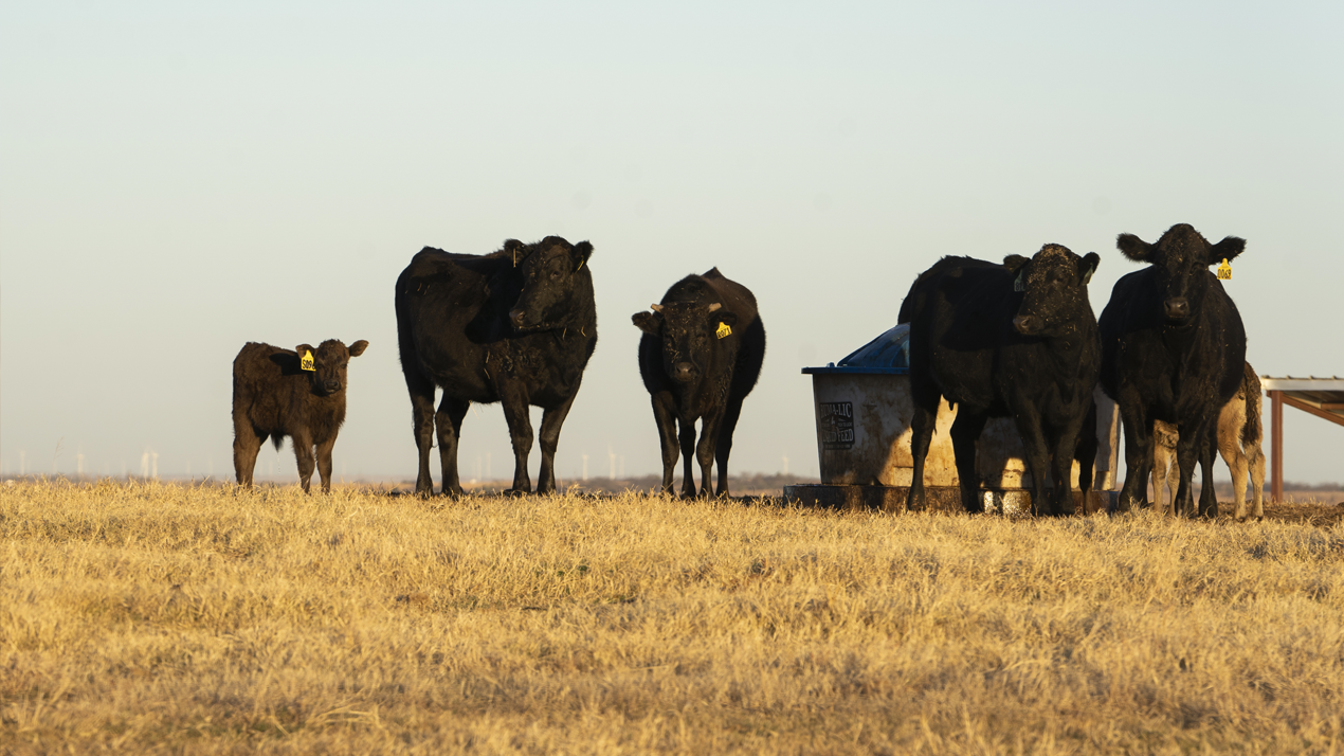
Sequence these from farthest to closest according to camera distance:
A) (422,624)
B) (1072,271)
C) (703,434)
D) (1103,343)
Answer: (703,434), (1103,343), (1072,271), (422,624)

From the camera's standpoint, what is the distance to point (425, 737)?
4.61m

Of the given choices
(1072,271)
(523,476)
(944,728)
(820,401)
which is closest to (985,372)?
(1072,271)

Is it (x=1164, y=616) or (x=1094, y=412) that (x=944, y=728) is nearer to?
(x=1164, y=616)

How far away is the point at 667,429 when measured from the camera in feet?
44.7

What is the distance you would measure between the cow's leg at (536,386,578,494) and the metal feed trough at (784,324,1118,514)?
2.86 meters

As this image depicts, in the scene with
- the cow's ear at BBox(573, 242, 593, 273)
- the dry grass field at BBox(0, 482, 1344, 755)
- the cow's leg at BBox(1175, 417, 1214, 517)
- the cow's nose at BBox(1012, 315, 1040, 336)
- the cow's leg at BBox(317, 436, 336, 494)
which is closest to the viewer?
the dry grass field at BBox(0, 482, 1344, 755)

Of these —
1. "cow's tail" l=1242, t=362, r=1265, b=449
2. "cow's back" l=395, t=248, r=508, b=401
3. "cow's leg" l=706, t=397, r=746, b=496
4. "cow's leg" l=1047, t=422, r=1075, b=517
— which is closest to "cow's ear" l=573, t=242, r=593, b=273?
"cow's back" l=395, t=248, r=508, b=401

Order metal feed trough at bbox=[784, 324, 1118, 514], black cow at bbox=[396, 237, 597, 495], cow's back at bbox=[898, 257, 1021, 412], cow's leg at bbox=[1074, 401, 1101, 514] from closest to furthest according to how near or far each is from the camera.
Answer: cow's back at bbox=[898, 257, 1021, 412], black cow at bbox=[396, 237, 597, 495], cow's leg at bbox=[1074, 401, 1101, 514], metal feed trough at bbox=[784, 324, 1118, 514]

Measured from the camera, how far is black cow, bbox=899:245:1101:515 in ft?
37.9

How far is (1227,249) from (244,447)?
1191cm

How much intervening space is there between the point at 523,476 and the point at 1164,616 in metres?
7.46

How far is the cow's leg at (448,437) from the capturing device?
547 inches

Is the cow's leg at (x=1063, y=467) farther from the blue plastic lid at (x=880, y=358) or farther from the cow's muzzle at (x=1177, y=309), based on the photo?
the blue plastic lid at (x=880, y=358)

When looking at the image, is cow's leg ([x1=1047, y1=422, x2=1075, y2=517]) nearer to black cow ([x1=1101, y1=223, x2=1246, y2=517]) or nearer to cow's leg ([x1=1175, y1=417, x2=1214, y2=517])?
black cow ([x1=1101, y1=223, x2=1246, y2=517])
